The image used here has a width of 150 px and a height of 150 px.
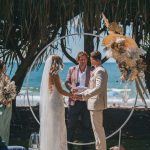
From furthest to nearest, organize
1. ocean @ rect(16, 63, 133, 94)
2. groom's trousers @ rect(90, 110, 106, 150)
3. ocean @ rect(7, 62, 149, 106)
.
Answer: ocean @ rect(7, 62, 149, 106)
ocean @ rect(16, 63, 133, 94)
groom's trousers @ rect(90, 110, 106, 150)

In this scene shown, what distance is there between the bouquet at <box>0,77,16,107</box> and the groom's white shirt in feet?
3.82

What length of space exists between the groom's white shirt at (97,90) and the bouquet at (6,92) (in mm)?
1165

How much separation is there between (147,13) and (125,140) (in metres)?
2.79

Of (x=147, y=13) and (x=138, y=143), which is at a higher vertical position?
(x=147, y=13)

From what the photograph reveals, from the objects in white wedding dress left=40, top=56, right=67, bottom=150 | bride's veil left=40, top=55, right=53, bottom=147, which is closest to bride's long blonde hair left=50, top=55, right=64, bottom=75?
bride's veil left=40, top=55, right=53, bottom=147

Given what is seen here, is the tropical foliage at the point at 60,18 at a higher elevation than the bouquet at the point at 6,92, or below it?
higher

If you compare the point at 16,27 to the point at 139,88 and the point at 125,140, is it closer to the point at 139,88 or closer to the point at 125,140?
the point at 125,140

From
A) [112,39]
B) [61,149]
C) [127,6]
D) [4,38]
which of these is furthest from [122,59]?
[4,38]

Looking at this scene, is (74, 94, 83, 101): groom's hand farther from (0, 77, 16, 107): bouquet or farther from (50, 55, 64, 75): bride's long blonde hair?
(0, 77, 16, 107): bouquet

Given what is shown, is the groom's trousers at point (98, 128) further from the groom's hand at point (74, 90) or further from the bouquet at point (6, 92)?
the bouquet at point (6, 92)

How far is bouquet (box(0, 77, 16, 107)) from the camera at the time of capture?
30.9 feet

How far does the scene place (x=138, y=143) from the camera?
1229cm

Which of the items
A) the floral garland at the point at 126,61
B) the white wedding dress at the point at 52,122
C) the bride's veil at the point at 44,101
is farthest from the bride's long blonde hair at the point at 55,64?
the floral garland at the point at 126,61

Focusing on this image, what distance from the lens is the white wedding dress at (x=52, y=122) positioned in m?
9.54
